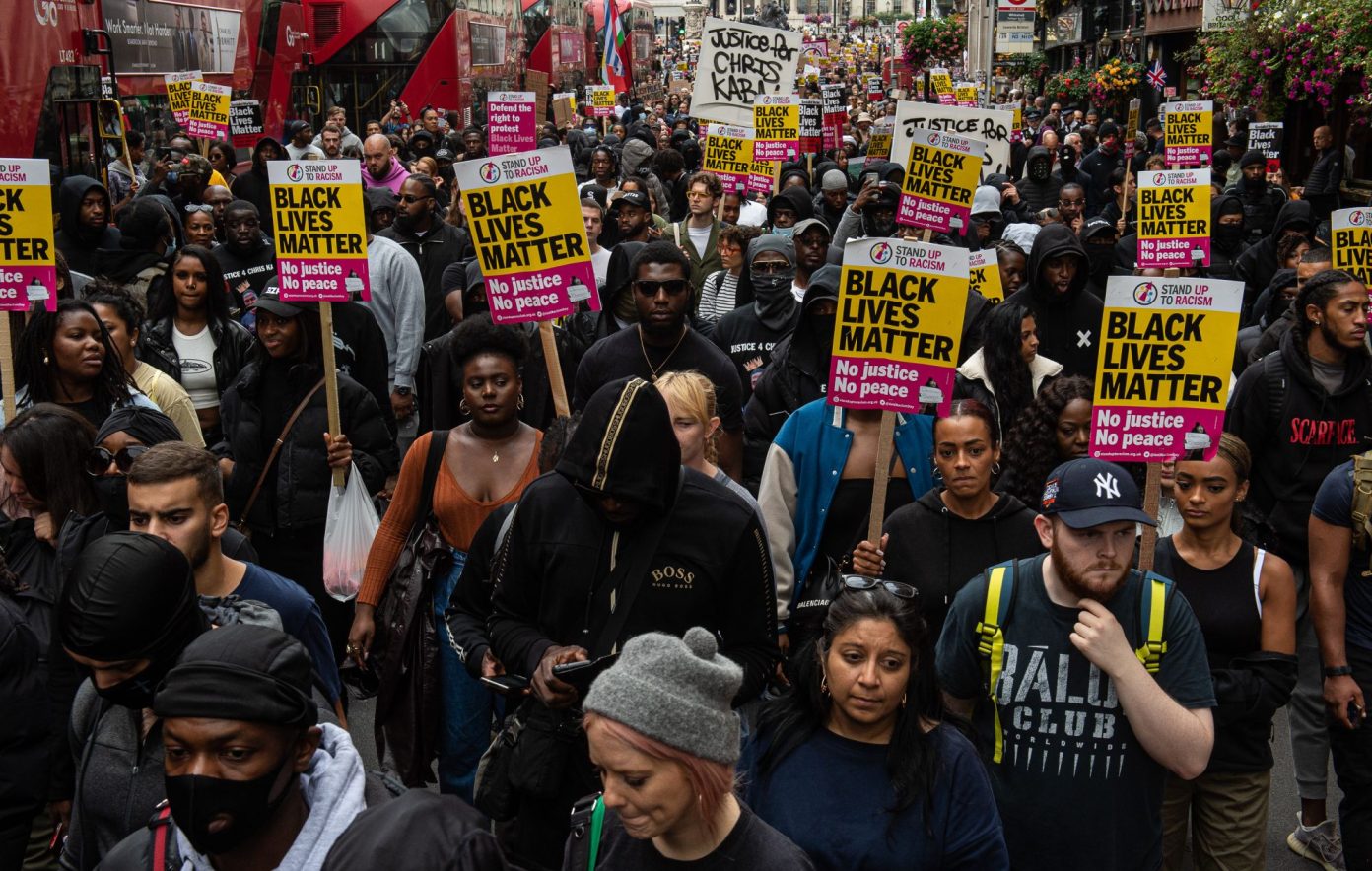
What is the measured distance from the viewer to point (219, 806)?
99.0 inches

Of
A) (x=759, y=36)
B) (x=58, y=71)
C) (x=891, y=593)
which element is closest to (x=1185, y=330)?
(x=891, y=593)

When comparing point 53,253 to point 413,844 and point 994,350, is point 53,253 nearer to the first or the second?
point 994,350

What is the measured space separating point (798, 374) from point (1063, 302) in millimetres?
2316

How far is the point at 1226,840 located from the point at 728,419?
2.43m

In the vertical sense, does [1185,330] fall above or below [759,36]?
below

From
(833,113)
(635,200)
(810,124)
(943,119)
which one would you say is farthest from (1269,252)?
(833,113)

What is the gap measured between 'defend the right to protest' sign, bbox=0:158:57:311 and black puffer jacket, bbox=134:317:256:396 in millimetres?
543

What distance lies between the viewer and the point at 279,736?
258 cm

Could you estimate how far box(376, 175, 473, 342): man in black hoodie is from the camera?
32.6 ft

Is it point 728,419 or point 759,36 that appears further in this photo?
point 759,36

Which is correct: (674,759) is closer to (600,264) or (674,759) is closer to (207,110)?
(600,264)

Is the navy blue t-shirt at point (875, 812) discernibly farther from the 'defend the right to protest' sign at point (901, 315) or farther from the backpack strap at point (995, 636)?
the 'defend the right to protest' sign at point (901, 315)

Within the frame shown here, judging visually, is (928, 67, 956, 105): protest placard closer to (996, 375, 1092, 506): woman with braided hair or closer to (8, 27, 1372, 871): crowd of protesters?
(8, 27, 1372, 871): crowd of protesters

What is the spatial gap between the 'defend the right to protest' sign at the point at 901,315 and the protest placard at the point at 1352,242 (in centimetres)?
302
